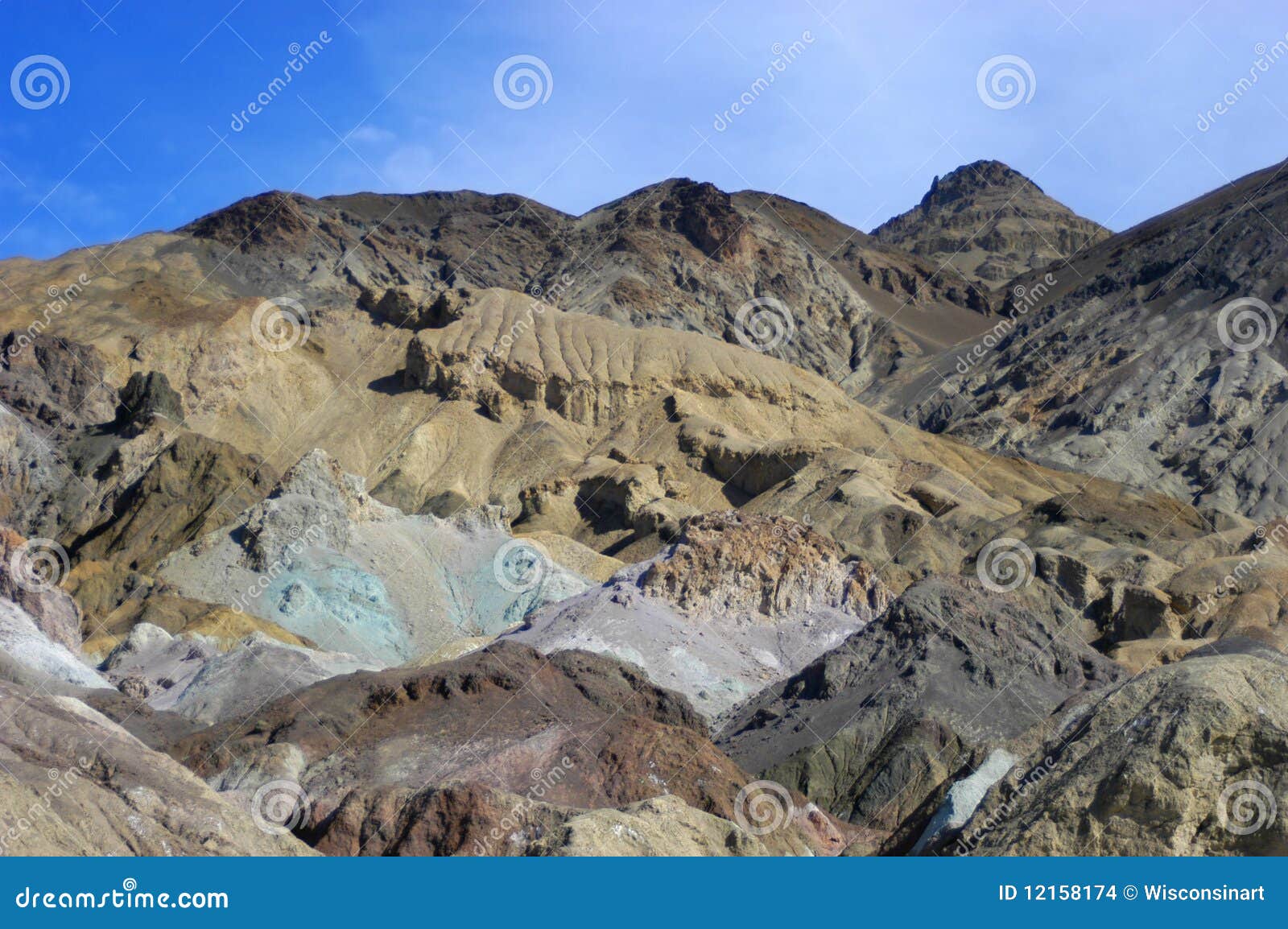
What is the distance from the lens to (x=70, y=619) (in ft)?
119

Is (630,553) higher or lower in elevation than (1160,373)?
lower

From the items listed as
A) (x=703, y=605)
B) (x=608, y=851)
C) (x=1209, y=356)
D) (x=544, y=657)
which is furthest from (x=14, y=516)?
(x=1209, y=356)

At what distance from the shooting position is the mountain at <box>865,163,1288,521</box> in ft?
287

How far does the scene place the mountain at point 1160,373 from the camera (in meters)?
87.5

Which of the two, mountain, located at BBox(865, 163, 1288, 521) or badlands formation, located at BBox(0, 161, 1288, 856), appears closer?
badlands formation, located at BBox(0, 161, 1288, 856)

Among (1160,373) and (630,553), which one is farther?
(1160,373)

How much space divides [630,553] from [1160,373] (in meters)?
49.2

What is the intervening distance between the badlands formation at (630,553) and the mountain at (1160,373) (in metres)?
0.38

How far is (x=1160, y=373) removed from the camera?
98000 millimetres

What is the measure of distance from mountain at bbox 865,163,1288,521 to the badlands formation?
379mm

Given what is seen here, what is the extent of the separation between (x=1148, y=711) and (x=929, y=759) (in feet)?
46.3

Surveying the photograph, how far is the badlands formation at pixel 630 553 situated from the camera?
15.4 m

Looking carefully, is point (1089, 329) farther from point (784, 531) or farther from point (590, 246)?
point (784, 531)

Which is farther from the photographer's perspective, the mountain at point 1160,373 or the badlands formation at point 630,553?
the mountain at point 1160,373
